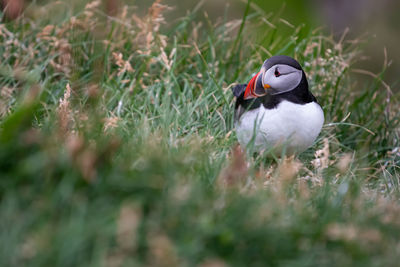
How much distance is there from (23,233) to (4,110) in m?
1.48

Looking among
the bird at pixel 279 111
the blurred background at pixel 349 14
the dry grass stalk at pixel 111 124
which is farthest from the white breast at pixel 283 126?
the blurred background at pixel 349 14

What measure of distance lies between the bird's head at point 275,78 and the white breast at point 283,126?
0.11 m

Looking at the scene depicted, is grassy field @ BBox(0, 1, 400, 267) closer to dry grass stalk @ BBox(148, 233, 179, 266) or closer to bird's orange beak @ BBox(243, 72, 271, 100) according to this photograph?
dry grass stalk @ BBox(148, 233, 179, 266)

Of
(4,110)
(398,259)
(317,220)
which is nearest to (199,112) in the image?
(4,110)

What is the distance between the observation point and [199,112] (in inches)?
146

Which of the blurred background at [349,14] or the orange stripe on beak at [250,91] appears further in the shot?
the blurred background at [349,14]

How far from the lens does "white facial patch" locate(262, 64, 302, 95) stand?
3.29m

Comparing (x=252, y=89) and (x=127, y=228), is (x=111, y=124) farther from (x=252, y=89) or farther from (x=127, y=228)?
(x=127, y=228)

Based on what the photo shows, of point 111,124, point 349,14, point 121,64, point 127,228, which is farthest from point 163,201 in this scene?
point 349,14

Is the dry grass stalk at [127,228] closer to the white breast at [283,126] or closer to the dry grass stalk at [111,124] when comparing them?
the dry grass stalk at [111,124]

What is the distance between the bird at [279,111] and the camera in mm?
3229

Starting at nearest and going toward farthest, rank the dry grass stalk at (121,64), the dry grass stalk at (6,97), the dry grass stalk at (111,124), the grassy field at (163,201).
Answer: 1. the grassy field at (163,201)
2. the dry grass stalk at (111,124)
3. the dry grass stalk at (6,97)
4. the dry grass stalk at (121,64)

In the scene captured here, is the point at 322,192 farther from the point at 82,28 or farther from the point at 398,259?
the point at 82,28

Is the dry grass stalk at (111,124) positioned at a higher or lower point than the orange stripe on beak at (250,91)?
lower
